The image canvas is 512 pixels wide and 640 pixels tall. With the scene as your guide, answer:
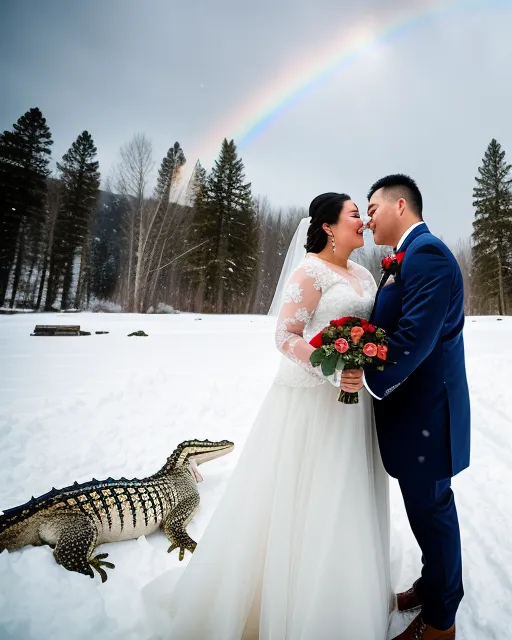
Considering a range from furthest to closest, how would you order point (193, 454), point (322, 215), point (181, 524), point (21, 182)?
point (21, 182) → point (193, 454) → point (181, 524) → point (322, 215)

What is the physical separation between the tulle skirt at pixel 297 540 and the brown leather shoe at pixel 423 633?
0.15 m

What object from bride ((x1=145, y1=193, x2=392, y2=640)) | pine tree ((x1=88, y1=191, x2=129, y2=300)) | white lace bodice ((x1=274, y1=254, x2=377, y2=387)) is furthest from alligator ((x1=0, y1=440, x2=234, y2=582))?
pine tree ((x1=88, y1=191, x2=129, y2=300))

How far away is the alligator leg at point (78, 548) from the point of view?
8.01 feet

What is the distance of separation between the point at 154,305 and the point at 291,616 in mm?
30105

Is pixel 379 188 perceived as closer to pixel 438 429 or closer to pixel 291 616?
pixel 438 429

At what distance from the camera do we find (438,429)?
174 cm

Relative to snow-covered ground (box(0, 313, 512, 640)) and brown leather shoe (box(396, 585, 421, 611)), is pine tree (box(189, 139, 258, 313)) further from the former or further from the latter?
brown leather shoe (box(396, 585, 421, 611))

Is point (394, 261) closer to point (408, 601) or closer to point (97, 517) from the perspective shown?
point (408, 601)

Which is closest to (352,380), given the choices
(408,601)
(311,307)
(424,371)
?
(424,371)

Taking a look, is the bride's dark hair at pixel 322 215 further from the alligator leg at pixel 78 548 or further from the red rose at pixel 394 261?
the alligator leg at pixel 78 548

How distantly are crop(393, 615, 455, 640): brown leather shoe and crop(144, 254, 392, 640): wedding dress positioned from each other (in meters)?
0.18

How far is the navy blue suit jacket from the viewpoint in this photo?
1.59 meters

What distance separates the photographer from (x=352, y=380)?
5.38 ft

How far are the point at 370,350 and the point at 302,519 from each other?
1059 millimetres
